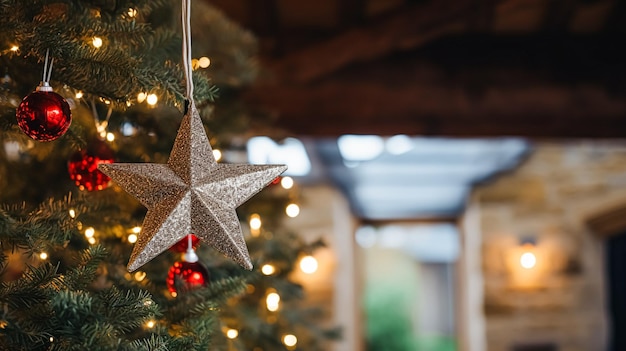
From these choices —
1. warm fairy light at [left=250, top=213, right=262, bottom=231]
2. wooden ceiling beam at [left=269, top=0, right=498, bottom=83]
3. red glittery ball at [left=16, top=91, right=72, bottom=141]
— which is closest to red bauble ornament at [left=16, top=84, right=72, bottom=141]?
red glittery ball at [left=16, top=91, right=72, bottom=141]

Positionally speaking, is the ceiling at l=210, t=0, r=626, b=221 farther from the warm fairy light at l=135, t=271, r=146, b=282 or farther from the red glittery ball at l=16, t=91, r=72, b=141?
the red glittery ball at l=16, t=91, r=72, b=141

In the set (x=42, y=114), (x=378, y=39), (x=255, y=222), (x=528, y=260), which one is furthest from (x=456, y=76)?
(x=42, y=114)

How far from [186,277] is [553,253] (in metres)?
4.50

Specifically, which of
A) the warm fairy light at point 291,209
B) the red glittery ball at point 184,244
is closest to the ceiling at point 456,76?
the warm fairy light at point 291,209

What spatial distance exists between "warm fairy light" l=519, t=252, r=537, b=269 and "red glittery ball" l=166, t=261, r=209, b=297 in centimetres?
439

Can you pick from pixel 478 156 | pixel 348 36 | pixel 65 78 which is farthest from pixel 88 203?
pixel 478 156

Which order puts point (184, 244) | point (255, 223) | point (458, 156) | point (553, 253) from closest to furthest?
1. point (184, 244)
2. point (255, 223)
3. point (458, 156)
4. point (553, 253)

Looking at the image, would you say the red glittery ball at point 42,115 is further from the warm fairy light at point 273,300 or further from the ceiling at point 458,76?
the ceiling at point 458,76

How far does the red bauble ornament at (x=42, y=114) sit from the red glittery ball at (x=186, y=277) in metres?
0.38

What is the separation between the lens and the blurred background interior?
3.24 meters

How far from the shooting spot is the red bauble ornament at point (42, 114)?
43.7 inches

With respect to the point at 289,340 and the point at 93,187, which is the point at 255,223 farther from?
the point at 93,187

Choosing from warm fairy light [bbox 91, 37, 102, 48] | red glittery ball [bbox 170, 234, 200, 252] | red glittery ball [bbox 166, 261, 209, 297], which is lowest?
red glittery ball [bbox 166, 261, 209, 297]

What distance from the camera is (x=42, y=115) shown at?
3.64ft
